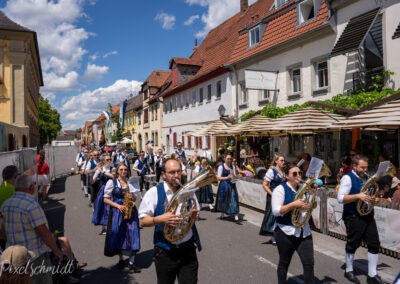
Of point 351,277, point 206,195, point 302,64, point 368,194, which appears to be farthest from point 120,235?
point 302,64

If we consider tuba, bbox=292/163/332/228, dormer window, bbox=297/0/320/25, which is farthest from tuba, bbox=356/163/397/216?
dormer window, bbox=297/0/320/25

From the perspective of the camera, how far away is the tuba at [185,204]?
3.35m

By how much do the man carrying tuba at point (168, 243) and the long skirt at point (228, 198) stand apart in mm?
5921

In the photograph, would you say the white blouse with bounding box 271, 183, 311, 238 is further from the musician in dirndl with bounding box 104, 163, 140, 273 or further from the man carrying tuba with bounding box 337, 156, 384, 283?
the musician in dirndl with bounding box 104, 163, 140, 273

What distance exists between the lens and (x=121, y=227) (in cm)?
608

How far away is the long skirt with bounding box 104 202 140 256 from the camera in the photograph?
6012mm

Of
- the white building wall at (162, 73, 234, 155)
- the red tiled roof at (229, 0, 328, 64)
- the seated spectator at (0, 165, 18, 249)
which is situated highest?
the red tiled roof at (229, 0, 328, 64)

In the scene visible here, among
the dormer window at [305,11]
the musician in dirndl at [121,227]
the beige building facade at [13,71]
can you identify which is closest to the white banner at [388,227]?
the musician in dirndl at [121,227]

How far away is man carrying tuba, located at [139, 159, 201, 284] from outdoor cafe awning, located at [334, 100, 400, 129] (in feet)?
19.8

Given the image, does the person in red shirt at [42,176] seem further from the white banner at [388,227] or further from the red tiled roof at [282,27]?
the red tiled roof at [282,27]

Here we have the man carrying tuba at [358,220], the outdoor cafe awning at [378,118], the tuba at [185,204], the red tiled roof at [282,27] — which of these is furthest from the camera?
the red tiled roof at [282,27]

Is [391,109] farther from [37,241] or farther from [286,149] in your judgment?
[286,149]

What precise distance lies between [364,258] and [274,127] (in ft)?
18.5

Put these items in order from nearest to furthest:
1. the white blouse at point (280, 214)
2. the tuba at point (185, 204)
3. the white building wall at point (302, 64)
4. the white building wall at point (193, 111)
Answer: the tuba at point (185, 204)
the white blouse at point (280, 214)
the white building wall at point (302, 64)
the white building wall at point (193, 111)
